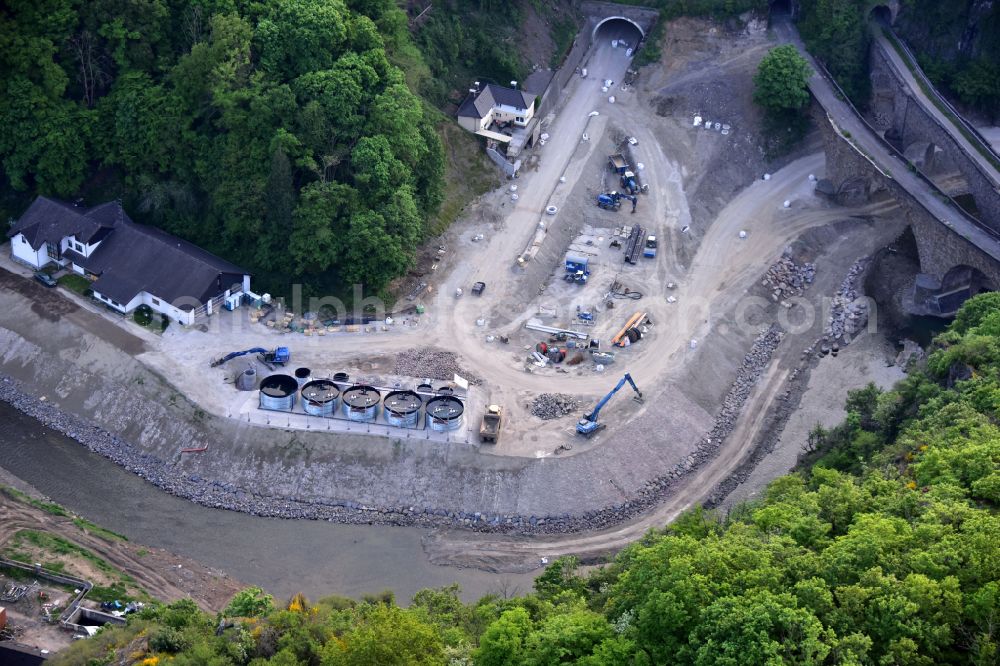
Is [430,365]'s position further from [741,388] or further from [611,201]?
[611,201]

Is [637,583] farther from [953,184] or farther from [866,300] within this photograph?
[953,184]

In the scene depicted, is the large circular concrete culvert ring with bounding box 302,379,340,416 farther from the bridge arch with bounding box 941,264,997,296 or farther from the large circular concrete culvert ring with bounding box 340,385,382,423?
the bridge arch with bounding box 941,264,997,296

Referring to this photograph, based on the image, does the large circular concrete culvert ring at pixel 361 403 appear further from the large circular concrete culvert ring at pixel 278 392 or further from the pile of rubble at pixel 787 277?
the pile of rubble at pixel 787 277

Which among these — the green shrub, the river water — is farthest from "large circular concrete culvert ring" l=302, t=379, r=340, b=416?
the green shrub

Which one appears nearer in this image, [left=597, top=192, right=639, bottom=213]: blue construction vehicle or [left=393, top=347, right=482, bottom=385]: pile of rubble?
[left=393, top=347, right=482, bottom=385]: pile of rubble

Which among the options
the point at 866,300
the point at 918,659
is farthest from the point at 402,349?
the point at 918,659

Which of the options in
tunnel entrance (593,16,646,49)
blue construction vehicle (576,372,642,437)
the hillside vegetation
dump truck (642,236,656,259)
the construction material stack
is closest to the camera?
blue construction vehicle (576,372,642,437)

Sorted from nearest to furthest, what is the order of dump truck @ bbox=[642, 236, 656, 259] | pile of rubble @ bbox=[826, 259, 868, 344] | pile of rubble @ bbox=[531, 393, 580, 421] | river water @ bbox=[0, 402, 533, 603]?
river water @ bbox=[0, 402, 533, 603] < pile of rubble @ bbox=[531, 393, 580, 421] < pile of rubble @ bbox=[826, 259, 868, 344] < dump truck @ bbox=[642, 236, 656, 259]

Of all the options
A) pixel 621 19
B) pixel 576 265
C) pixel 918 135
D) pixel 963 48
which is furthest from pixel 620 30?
pixel 576 265
